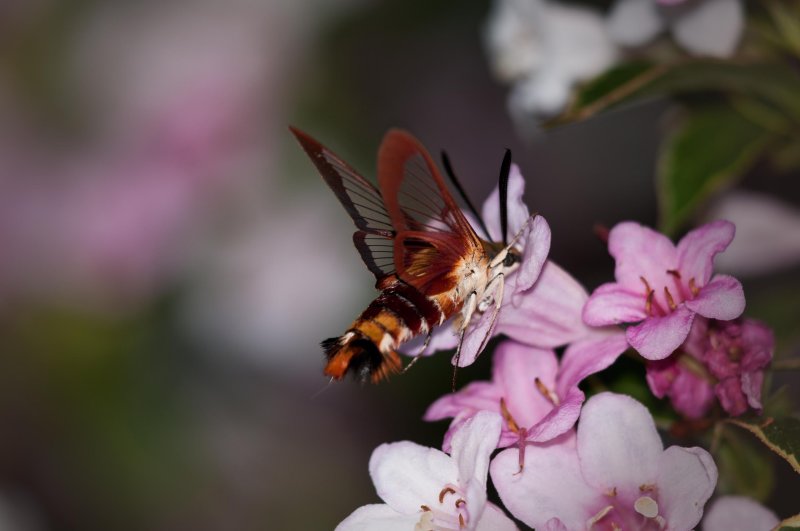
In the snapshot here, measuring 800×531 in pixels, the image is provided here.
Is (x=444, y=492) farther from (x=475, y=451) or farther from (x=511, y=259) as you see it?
(x=511, y=259)

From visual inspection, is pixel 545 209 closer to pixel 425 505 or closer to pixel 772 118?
pixel 772 118

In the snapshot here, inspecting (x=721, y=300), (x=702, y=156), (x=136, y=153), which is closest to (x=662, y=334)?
(x=721, y=300)

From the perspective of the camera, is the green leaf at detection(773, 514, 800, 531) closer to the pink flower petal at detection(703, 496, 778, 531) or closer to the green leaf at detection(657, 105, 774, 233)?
the pink flower petal at detection(703, 496, 778, 531)

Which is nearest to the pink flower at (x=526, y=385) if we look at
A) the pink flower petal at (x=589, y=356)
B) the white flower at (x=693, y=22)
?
the pink flower petal at (x=589, y=356)

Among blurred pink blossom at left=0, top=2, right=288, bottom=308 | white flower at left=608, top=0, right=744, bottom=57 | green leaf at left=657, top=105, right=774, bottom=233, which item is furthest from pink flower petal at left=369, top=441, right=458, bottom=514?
blurred pink blossom at left=0, top=2, right=288, bottom=308

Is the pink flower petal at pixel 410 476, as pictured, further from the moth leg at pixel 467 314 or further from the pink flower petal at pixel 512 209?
the pink flower petal at pixel 512 209

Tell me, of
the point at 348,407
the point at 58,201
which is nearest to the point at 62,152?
the point at 58,201
